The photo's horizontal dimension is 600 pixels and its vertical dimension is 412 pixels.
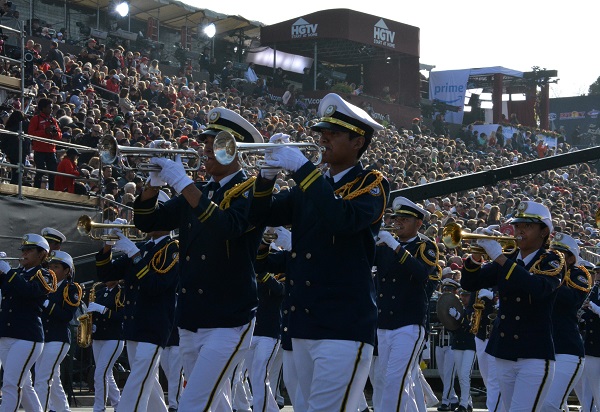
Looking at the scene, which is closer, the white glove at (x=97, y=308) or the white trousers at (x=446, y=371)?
the white glove at (x=97, y=308)

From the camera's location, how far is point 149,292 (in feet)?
31.2

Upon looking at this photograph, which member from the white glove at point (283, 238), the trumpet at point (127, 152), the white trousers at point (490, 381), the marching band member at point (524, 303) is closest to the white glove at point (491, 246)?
the marching band member at point (524, 303)

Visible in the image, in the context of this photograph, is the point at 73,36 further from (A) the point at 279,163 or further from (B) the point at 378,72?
(A) the point at 279,163

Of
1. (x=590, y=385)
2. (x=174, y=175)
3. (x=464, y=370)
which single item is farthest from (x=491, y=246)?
(x=464, y=370)

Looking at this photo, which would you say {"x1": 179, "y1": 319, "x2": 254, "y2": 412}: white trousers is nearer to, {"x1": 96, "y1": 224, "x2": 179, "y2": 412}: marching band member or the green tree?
{"x1": 96, "y1": 224, "x2": 179, "y2": 412}: marching band member

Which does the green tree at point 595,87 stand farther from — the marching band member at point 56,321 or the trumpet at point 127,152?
Answer: the trumpet at point 127,152

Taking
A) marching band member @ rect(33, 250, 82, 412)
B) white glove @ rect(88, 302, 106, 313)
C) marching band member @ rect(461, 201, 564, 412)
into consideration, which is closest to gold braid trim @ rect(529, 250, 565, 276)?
marching band member @ rect(461, 201, 564, 412)

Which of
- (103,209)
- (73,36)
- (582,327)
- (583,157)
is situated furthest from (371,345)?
(73,36)

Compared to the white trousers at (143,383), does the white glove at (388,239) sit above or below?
above

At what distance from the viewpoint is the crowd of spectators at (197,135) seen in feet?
59.8

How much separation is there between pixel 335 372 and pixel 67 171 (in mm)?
11836

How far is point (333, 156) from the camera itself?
6.02 meters

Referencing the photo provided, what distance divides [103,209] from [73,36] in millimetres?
17248

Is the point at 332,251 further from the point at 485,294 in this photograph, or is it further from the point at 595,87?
the point at 595,87
